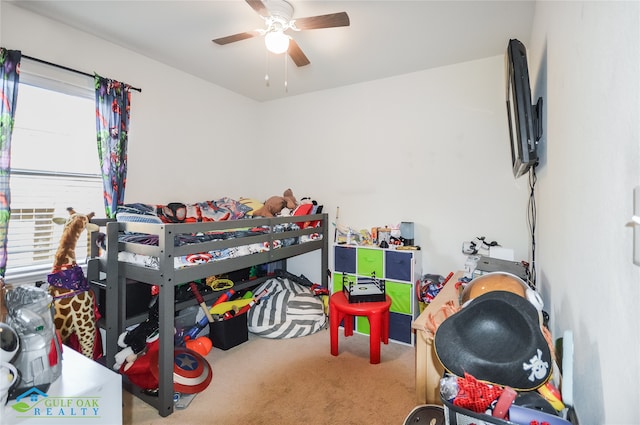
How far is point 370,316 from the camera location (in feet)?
7.59

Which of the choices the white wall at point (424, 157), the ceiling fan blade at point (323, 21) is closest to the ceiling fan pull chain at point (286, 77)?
the white wall at point (424, 157)

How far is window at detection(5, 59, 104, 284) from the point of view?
201 centimetres

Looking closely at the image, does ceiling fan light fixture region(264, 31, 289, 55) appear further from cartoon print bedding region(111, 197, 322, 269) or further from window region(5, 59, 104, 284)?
window region(5, 59, 104, 284)

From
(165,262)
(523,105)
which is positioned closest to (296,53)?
(523,105)

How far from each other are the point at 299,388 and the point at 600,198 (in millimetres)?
1968

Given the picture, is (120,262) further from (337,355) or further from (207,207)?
(337,355)

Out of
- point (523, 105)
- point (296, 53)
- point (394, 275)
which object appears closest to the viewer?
point (523, 105)

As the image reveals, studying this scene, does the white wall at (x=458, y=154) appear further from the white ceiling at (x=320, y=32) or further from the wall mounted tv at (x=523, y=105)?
the white ceiling at (x=320, y=32)

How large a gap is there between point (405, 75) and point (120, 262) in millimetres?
2991

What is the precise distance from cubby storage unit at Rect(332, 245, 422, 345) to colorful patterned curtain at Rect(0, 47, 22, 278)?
2.49 m

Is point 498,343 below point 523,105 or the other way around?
below

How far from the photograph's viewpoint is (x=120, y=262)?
2.04 metres

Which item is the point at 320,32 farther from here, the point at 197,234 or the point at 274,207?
the point at 197,234

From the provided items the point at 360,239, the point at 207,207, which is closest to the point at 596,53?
the point at 360,239
